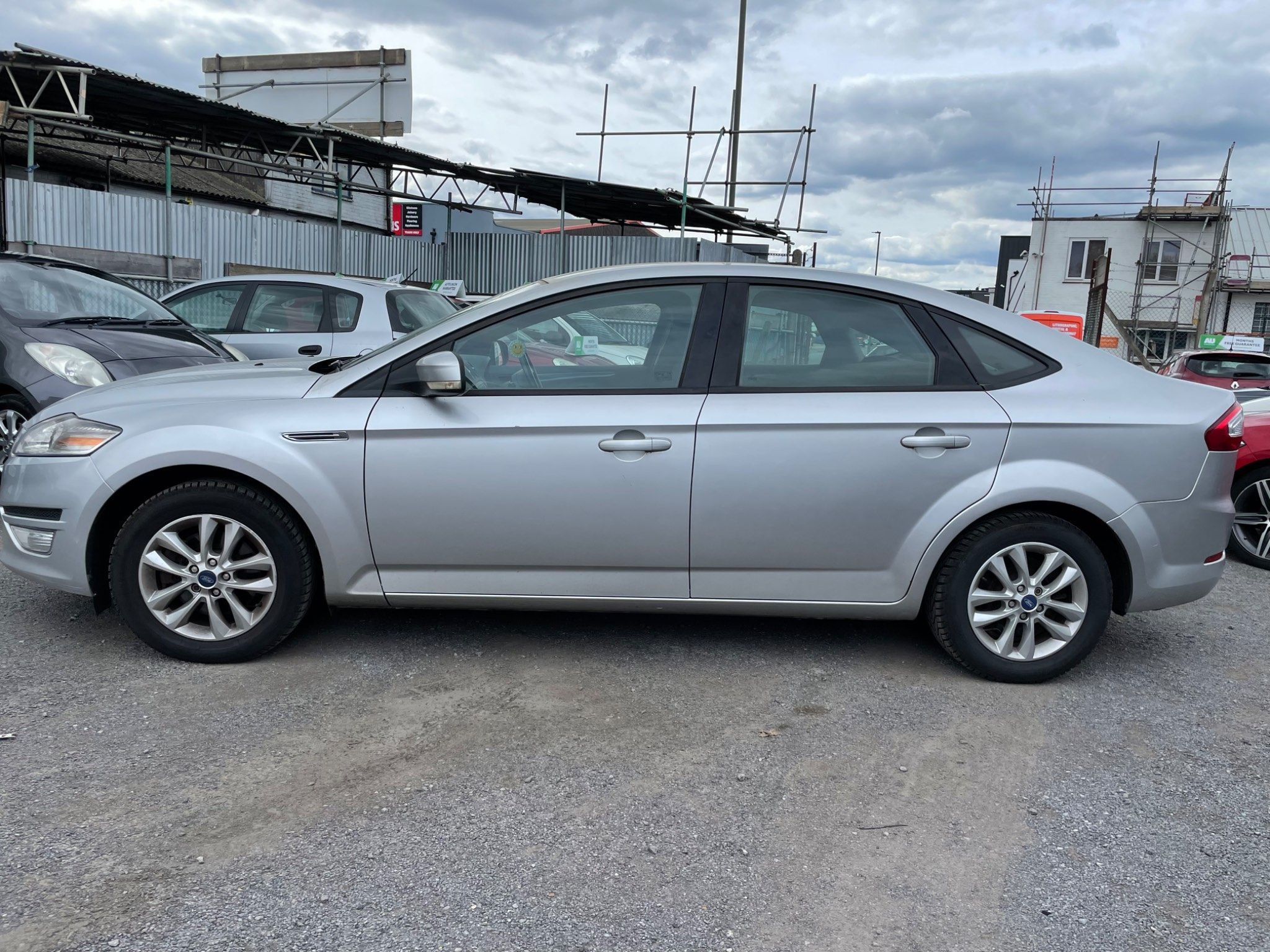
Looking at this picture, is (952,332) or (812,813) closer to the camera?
(812,813)

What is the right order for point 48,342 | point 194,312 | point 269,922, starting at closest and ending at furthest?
point 269,922, point 48,342, point 194,312

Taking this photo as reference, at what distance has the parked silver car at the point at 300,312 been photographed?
8883 millimetres

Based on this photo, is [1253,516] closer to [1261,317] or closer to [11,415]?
[11,415]

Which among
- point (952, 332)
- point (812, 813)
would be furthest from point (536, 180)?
point (812, 813)

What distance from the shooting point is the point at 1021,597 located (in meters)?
3.90

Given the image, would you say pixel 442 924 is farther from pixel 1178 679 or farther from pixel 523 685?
pixel 1178 679

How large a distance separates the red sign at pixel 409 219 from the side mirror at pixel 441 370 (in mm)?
22155

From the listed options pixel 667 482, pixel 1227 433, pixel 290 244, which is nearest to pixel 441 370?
pixel 667 482

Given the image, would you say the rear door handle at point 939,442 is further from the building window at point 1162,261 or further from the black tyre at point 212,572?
the building window at point 1162,261

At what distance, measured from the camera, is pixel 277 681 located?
12.5 feet

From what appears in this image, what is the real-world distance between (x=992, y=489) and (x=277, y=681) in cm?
283

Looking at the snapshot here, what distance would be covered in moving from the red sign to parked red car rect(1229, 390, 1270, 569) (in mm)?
21349

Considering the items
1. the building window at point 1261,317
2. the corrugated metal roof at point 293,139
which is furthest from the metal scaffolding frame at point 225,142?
the building window at point 1261,317

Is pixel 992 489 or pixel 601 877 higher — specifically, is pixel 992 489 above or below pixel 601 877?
above
